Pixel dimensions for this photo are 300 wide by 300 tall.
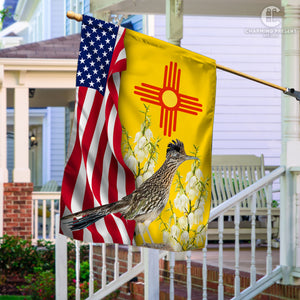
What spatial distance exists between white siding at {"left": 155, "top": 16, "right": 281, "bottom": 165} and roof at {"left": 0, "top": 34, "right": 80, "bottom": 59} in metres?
2.16

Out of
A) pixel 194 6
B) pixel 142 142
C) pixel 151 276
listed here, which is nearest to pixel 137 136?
pixel 142 142

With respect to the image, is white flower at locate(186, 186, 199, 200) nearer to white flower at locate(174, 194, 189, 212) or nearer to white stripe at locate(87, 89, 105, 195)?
white flower at locate(174, 194, 189, 212)

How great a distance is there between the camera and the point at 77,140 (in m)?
3.93

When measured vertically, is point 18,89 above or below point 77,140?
above

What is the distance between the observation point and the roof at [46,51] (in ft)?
38.0

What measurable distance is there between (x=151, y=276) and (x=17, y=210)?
18.2 feet

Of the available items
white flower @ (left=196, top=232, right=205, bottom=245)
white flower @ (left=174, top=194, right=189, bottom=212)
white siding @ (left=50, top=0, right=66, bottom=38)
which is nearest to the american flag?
white flower @ (left=174, top=194, right=189, bottom=212)

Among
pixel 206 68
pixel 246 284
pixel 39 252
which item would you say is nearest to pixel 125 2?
pixel 39 252

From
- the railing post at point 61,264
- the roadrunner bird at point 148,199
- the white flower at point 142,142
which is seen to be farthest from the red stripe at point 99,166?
the railing post at point 61,264

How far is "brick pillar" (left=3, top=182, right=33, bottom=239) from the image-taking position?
10.8 meters

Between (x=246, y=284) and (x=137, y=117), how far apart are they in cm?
277

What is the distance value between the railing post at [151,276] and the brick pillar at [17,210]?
17.7 feet

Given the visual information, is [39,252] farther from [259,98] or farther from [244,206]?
[259,98]

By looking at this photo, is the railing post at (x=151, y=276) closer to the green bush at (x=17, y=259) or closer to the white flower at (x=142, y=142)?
the white flower at (x=142, y=142)
